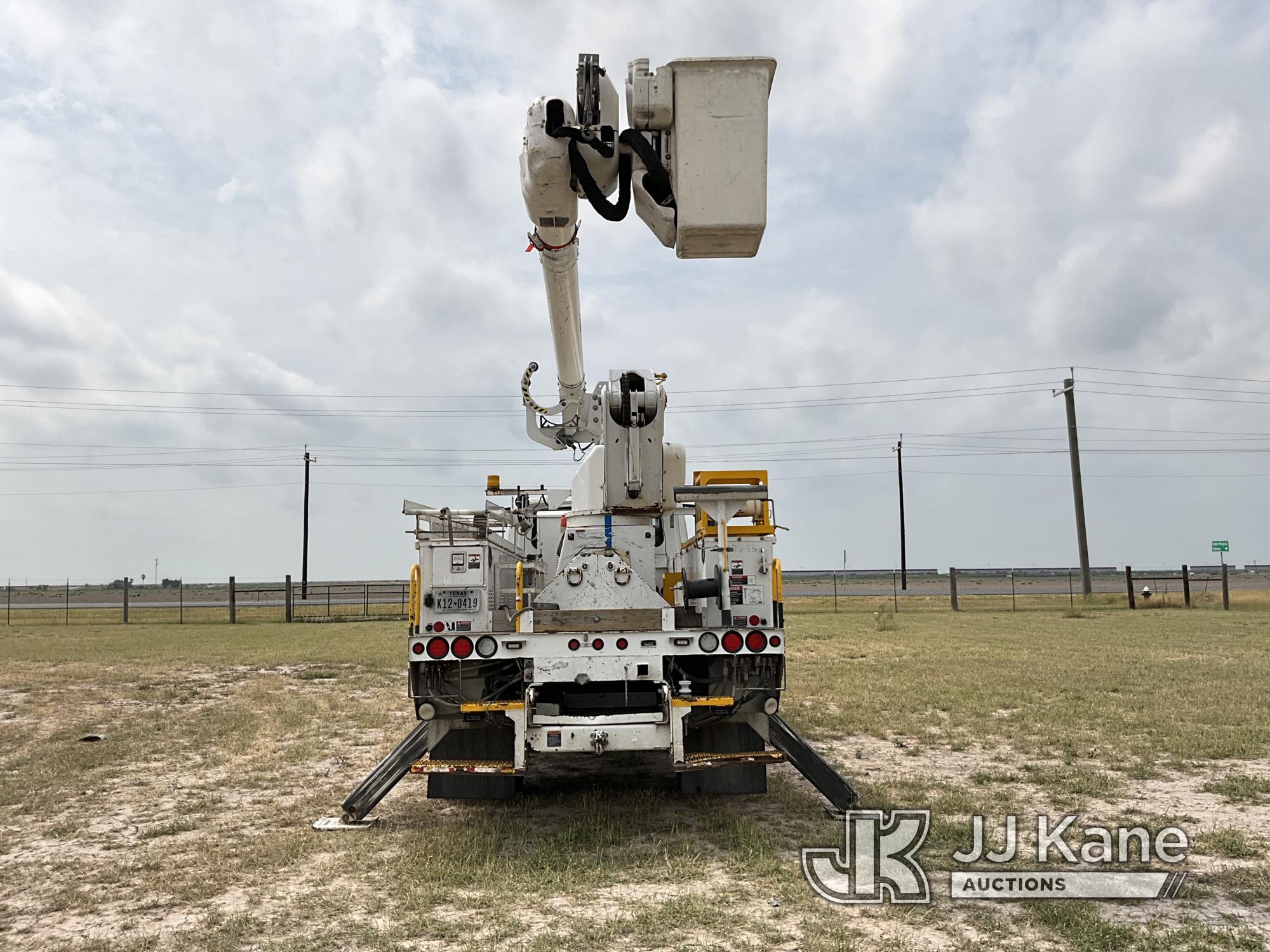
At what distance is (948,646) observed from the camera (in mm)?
19312

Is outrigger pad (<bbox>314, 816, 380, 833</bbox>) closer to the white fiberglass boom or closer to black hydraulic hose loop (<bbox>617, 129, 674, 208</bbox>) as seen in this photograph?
the white fiberglass boom

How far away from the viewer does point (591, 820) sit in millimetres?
6523

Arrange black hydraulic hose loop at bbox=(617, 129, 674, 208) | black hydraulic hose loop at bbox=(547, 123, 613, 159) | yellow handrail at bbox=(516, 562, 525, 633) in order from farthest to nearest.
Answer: yellow handrail at bbox=(516, 562, 525, 633) < black hydraulic hose loop at bbox=(547, 123, 613, 159) < black hydraulic hose loop at bbox=(617, 129, 674, 208)

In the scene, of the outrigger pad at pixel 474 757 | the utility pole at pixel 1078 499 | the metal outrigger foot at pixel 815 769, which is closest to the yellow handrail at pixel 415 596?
the outrigger pad at pixel 474 757

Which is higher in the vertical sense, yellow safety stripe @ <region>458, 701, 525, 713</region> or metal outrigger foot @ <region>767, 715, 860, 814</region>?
yellow safety stripe @ <region>458, 701, 525, 713</region>

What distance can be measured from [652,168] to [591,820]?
428 cm

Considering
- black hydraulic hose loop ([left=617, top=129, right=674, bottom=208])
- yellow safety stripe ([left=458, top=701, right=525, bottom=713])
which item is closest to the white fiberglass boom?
Answer: black hydraulic hose loop ([left=617, top=129, right=674, bottom=208])

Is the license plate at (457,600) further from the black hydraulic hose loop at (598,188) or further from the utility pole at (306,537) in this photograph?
the utility pole at (306,537)

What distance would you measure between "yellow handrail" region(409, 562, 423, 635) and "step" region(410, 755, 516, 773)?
0.91m

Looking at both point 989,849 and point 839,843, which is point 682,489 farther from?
→ point 989,849

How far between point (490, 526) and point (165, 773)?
3968 mm

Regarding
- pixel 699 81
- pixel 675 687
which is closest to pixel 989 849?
pixel 675 687

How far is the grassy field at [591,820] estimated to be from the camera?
454cm

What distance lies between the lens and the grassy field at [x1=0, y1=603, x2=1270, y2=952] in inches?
179
